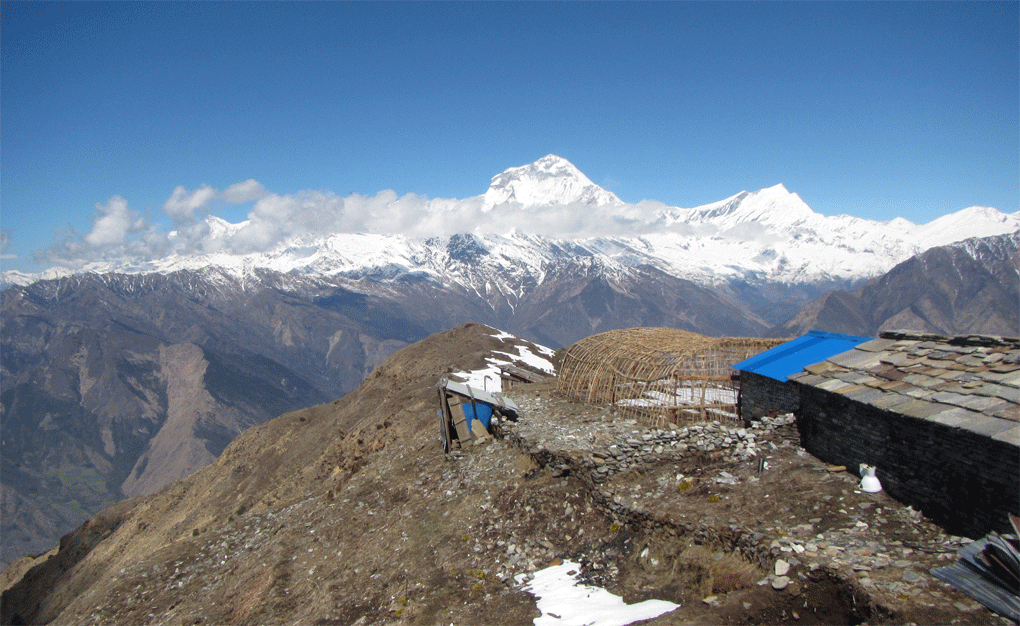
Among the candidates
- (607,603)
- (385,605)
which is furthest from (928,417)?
(385,605)

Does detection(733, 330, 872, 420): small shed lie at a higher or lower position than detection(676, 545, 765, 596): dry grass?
higher

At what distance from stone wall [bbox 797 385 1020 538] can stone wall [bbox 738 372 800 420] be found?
2.01 m

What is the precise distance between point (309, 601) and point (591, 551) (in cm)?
870

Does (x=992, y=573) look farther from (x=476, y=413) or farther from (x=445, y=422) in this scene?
(x=445, y=422)

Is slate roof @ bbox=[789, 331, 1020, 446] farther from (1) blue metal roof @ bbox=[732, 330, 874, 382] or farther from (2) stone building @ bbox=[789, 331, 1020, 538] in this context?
(1) blue metal roof @ bbox=[732, 330, 874, 382]

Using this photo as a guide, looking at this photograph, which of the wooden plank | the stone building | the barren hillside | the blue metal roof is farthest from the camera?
the wooden plank

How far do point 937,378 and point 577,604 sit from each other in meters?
11.8

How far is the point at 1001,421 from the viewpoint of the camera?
1158 cm

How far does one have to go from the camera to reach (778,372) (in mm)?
19781

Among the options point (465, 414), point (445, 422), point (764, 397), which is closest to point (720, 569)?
point (764, 397)

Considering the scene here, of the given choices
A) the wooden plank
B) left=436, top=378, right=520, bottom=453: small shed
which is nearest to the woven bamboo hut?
left=436, top=378, right=520, bottom=453: small shed

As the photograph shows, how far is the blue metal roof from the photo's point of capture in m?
20.0

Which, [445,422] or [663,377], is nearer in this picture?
[445,422]

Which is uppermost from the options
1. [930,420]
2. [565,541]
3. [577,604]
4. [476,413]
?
[930,420]
